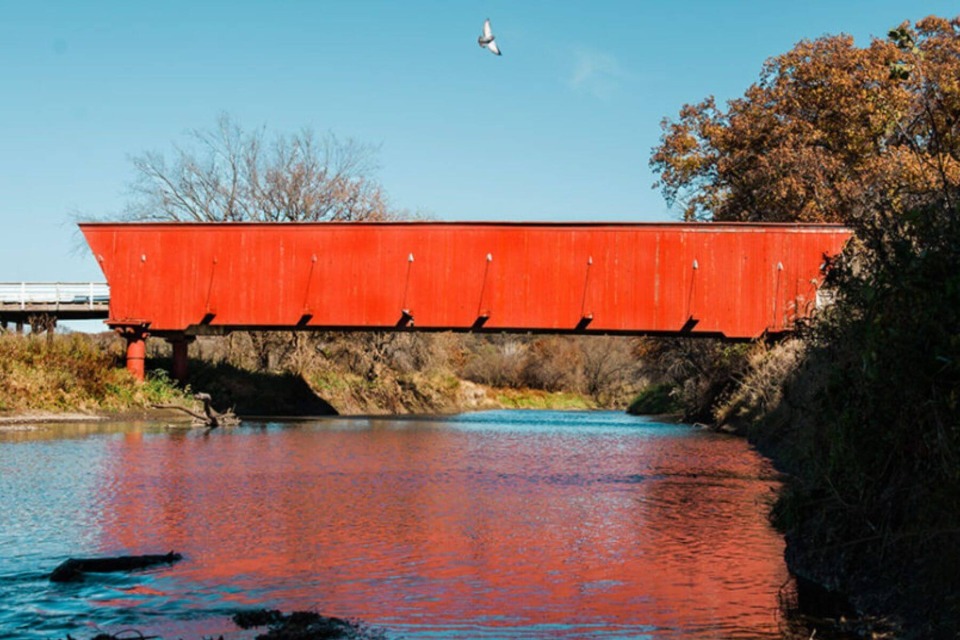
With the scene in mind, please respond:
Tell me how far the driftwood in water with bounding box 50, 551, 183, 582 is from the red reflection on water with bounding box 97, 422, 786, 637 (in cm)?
24

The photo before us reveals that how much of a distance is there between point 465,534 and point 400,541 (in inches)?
28.7

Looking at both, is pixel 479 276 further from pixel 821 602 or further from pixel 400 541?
pixel 821 602

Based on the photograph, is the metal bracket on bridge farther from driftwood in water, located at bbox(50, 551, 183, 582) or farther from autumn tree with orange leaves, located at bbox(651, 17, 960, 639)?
driftwood in water, located at bbox(50, 551, 183, 582)

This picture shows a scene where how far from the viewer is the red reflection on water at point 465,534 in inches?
283

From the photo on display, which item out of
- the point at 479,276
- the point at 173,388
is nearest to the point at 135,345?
the point at 173,388

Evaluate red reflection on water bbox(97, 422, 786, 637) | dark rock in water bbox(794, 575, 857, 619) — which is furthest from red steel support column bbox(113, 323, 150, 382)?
dark rock in water bbox(794, 575, 857, 619)

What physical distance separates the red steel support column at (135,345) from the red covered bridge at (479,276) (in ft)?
0.41

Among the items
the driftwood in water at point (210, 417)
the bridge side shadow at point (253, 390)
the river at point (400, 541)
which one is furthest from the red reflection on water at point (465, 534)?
the bridge side shadow at point (253, 390)

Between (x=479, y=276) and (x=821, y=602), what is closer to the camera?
(x=821, y=602)

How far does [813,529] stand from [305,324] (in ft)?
75.4

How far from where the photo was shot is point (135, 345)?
31000 mm

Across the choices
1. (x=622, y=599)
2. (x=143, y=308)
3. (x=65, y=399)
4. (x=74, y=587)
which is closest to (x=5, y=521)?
(x=74, y=587)

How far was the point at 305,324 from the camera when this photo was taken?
2992 cm

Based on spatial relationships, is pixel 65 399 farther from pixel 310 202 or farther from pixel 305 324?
pixel 310 202
